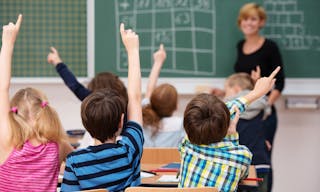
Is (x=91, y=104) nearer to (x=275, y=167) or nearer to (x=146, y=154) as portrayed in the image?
(x=146, y=154)

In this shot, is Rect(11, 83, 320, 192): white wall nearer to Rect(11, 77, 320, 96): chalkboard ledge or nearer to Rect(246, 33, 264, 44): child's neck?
Rect(11, 77, 320, 96): chalkboard ledge

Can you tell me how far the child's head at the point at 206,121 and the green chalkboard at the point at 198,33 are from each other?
2844 millimetres

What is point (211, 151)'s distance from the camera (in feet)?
9.14

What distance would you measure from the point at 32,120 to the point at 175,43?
284 centimetres

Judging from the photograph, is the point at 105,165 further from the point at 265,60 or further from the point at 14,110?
the point at 265,60

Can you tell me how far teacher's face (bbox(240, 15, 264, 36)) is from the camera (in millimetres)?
5242

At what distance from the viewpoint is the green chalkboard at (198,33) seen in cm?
555

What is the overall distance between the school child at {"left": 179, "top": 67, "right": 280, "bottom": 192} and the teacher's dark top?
2.53m

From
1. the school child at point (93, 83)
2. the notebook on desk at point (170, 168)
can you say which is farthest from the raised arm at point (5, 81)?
the school child at point (93, 83)

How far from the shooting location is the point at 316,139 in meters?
5.77

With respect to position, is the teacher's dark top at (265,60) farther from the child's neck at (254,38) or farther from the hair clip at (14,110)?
the hair clip at (14,110)

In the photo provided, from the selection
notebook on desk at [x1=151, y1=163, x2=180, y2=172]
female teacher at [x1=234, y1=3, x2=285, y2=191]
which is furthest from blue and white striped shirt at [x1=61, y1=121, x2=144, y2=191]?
female teacher at [x1=234, y1=3, x2=285, y2=191]

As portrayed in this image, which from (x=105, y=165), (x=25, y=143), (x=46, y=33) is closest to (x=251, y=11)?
(x=46, y=33)

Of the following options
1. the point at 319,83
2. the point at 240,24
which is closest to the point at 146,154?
the point at 240,24
